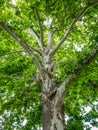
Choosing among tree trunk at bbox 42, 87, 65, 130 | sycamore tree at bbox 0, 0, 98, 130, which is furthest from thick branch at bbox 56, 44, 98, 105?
tree trunk at bbox 42, 87, 65, 130

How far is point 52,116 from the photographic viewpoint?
7.18 metres

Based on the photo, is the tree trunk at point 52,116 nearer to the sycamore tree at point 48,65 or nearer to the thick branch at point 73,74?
the sycamore tree at point 48,65

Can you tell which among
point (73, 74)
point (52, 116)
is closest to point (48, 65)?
point (73, 74)

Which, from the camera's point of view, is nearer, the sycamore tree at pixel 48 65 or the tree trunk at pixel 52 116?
the tree trunk at pixel 52 116

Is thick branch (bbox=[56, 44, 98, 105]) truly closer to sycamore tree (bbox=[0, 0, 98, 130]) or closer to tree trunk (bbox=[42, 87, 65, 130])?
Answer: sycamore tree (bbox=[0, 0, 98, 130])

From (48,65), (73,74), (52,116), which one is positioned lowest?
(52,116)

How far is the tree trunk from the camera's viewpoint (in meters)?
7.01

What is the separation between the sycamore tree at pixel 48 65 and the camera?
738 cm

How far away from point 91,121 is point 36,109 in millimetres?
3475

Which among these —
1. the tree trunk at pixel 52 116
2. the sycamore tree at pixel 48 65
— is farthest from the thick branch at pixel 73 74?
the tree trunk at pixel 52 116

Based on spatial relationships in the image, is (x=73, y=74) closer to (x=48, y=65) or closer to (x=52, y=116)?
(x=52, y=116)

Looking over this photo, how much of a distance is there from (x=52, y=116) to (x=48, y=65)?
106 inches

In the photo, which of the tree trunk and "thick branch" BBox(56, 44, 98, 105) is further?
"thick branch" BBox(56, 44, 98, 105)

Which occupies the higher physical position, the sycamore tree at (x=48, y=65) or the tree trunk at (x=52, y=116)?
the sycamore tree at (x=48, y=65)
